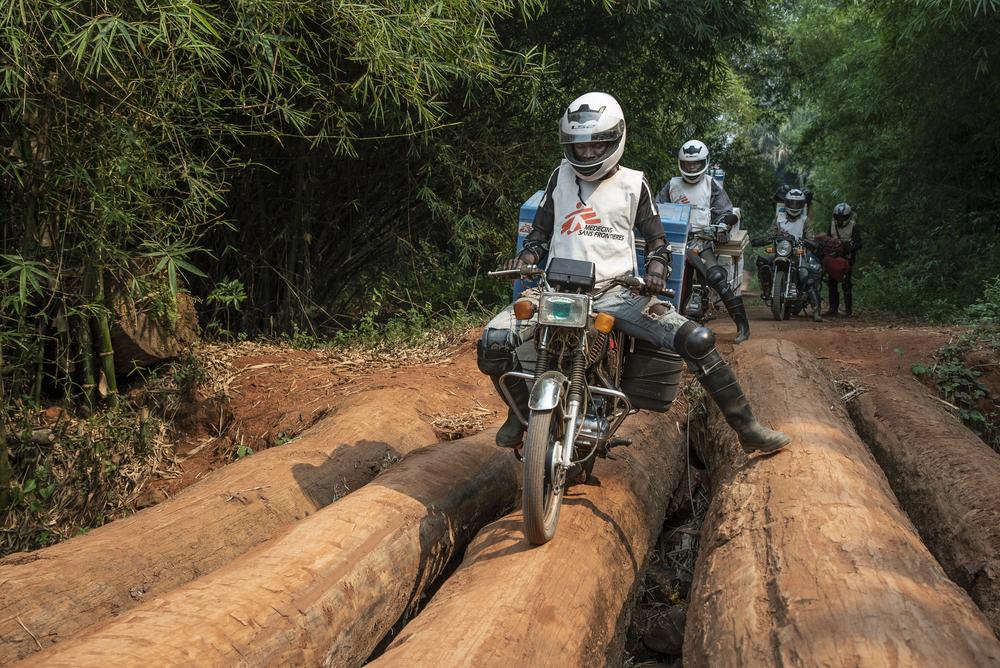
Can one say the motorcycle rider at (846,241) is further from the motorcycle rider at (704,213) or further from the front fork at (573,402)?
the front fork at (573,402)

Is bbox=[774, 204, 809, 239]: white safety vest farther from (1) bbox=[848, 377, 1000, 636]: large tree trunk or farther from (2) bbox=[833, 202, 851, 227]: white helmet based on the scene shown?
(1) bbox=[848, 377, 1000, 636]: large tree trunk

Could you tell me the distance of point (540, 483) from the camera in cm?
350

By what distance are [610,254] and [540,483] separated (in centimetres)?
136

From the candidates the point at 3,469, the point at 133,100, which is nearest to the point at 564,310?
the point at 133,100

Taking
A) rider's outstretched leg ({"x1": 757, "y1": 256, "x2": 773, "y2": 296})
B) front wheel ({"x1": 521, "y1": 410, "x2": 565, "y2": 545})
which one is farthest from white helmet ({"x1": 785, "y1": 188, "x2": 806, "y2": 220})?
front wheel ({"x1": 521, "y1": 410, "x2": 565, "y2": 545})

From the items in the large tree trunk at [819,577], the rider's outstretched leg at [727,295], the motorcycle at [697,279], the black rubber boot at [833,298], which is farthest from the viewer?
the black rubber boot at [833,298]

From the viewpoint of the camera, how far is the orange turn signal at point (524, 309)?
12.7ft

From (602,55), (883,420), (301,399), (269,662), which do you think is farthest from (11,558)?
(602,55)

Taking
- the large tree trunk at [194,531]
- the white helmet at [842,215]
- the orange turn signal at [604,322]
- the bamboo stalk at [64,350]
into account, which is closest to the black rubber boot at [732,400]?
the orange turn signal at [604,322]

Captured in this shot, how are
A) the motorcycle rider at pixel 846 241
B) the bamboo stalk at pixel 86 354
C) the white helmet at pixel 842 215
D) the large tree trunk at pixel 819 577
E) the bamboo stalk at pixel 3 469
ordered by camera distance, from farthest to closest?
the white helmet at pixel 842 215, the motorcycle rider at pixel 846 241, the bamboo stalk at pixel 86 354, the bamboo stalk at pixel 3 469, the large tree trunk at pixel 819 577

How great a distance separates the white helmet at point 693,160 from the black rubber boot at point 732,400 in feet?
17.3

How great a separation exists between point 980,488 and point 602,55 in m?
7.44

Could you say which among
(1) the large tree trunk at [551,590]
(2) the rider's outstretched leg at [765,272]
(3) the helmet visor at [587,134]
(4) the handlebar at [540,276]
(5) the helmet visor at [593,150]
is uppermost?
(3) the helmet visor at [587,134]

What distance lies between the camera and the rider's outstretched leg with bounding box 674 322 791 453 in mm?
4148
